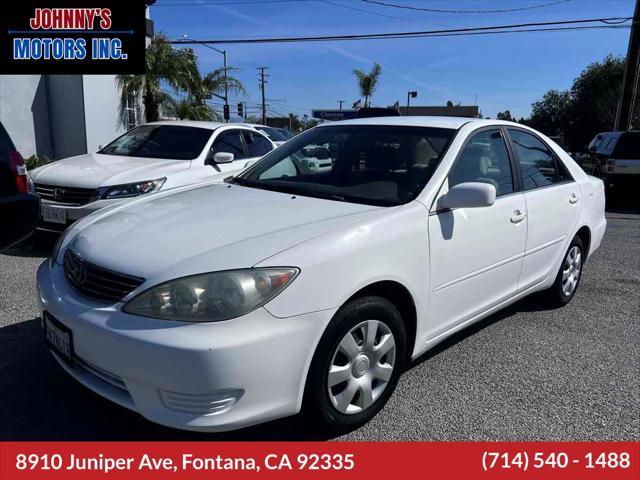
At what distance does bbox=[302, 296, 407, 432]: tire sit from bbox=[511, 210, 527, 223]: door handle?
4.16ft

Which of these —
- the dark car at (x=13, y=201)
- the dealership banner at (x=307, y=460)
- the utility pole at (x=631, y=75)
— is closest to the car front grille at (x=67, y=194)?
the dark car at (x=13, y=201)

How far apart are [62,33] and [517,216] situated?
12454 mm

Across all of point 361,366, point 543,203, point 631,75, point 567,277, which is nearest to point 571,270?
point 567,277

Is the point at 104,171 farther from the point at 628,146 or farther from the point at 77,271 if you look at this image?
the point at 628,146

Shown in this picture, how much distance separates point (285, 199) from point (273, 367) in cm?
119

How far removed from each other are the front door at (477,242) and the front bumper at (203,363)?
3.09ft

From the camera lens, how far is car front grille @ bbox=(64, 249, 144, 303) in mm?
2277

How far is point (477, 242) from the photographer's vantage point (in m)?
3.14

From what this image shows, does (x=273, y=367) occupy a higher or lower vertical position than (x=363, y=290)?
lower

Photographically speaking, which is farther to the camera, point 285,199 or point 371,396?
point 285,199

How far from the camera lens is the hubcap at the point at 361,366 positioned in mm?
2461

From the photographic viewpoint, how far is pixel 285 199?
121 inches

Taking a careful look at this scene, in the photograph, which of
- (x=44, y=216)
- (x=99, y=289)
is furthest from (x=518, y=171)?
(x=44, y=216)

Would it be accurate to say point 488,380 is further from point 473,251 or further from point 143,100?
point 143,100
